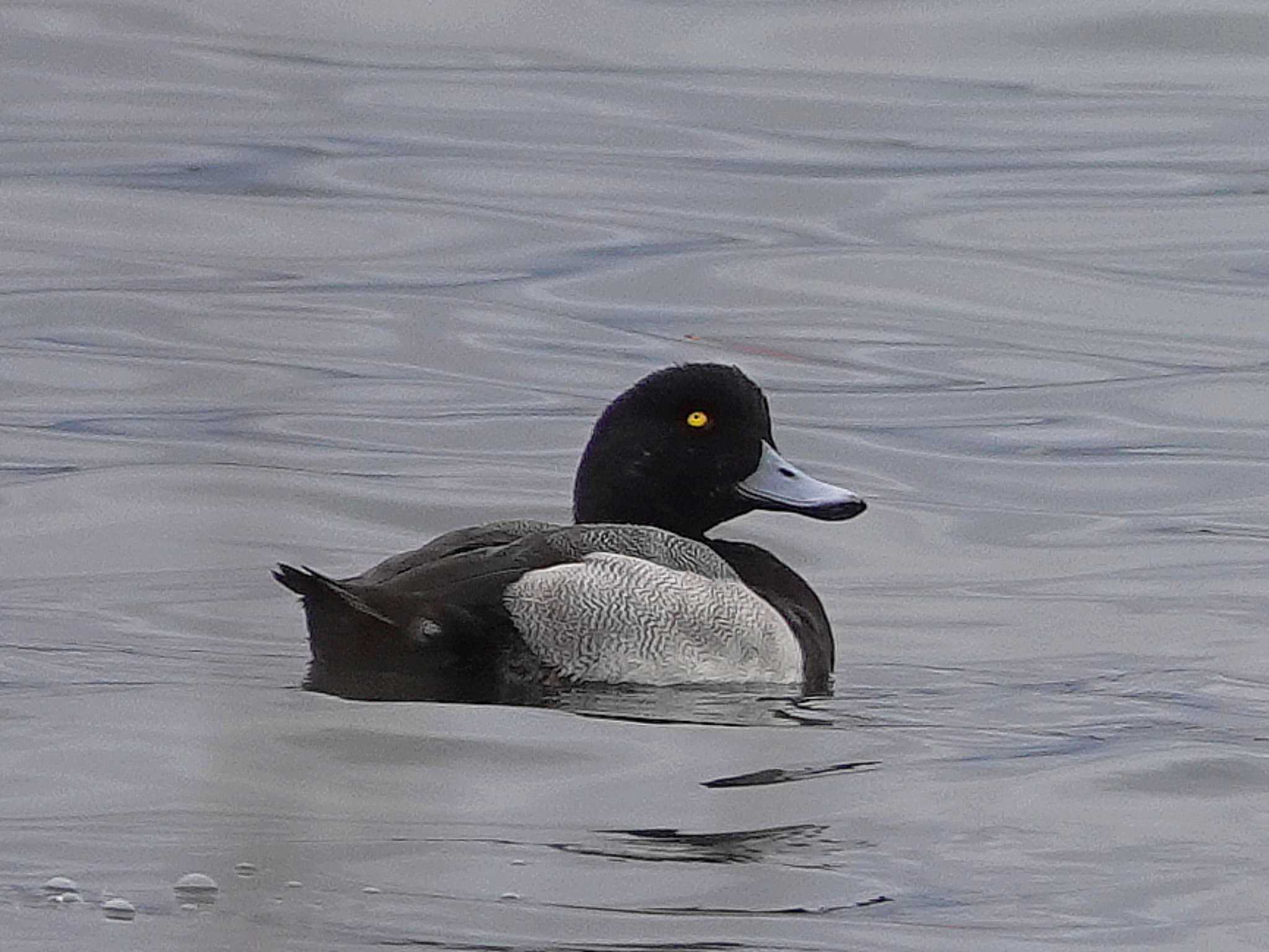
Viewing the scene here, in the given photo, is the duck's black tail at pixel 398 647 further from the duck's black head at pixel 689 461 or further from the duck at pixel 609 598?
the duck's black head at pixel 689 461

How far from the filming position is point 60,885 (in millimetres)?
4324

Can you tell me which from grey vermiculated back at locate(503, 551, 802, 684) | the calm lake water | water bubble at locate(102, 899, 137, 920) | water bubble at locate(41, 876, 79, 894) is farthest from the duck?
water bubble at locate(102, 899, 137, 920)

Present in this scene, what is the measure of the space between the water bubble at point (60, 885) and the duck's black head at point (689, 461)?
3.01m

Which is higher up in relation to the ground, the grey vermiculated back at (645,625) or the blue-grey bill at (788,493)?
the blue-grey bill at (788,493)

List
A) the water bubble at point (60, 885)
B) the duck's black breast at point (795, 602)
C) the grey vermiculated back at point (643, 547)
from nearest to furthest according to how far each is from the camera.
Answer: the water bubble at point (60, 885) < the grey vermiculated back at point (643, 547) < the duck's black breast at point (795, 602)

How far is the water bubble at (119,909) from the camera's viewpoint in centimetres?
409

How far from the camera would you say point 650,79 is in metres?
19.6

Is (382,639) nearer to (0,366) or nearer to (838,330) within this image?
(0,366)

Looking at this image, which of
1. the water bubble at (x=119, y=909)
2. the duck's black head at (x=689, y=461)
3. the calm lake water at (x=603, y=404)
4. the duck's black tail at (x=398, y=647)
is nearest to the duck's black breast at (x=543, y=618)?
the duck's black tail at (x=398, y=647)

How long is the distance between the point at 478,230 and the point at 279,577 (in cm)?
852

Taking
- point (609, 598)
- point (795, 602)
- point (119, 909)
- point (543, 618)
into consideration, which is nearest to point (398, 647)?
point (543, 618)

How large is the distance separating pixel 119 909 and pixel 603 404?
698 centimetres

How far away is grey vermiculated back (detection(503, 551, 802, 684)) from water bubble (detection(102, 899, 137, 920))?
7.02ft

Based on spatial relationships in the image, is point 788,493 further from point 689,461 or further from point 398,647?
point 398,647
